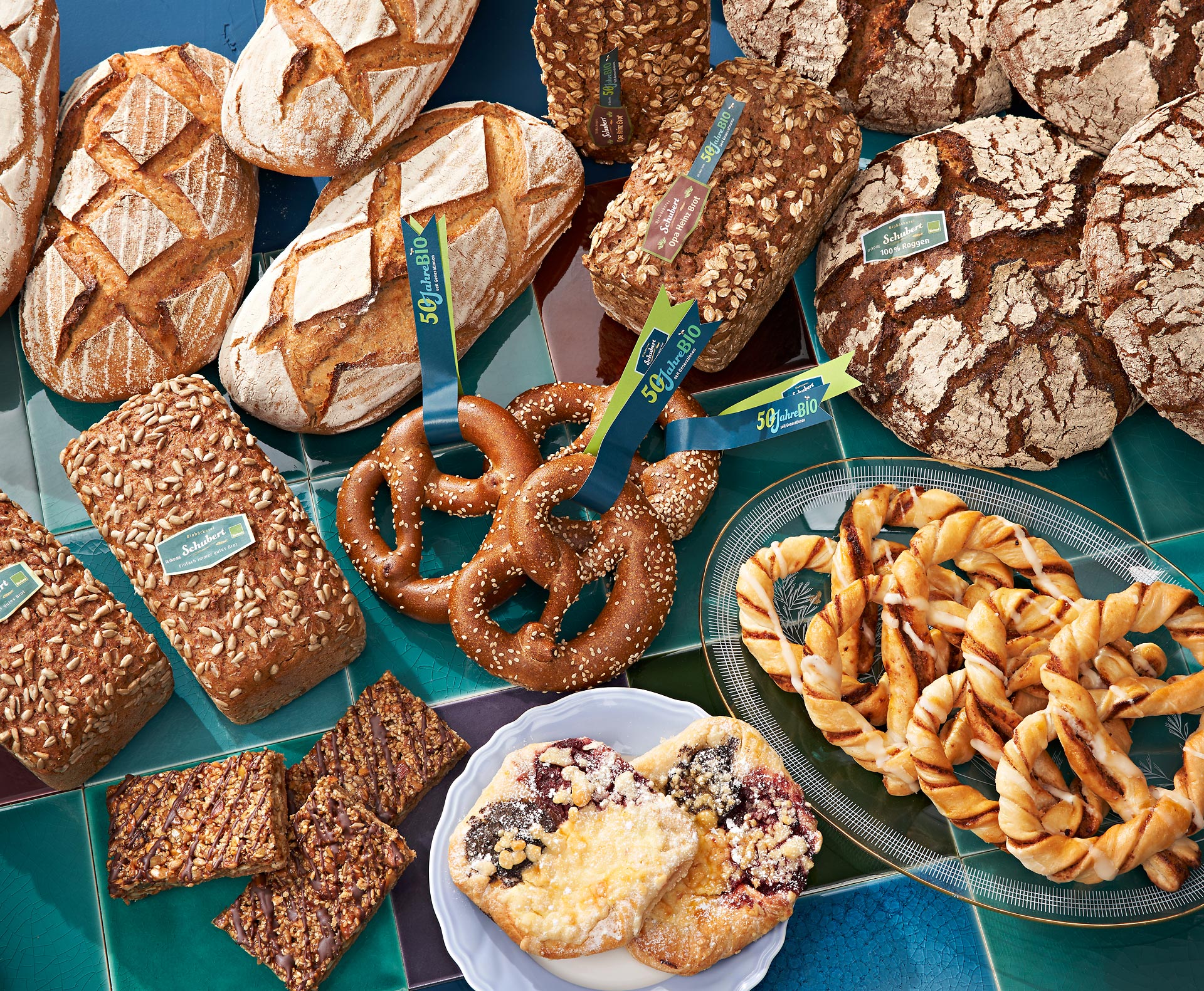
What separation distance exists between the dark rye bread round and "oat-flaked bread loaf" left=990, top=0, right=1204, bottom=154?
78 millimetres

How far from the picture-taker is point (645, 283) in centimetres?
235

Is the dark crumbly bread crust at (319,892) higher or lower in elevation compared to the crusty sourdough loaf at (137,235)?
lower

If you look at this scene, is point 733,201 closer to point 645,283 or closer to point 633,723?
point 645,283

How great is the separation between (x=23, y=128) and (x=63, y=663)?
132cm

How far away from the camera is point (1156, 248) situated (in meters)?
2.16

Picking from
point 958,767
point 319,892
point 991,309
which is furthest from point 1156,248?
point 319,892

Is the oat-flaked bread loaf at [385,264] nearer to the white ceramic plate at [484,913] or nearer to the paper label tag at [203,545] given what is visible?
the paper label tag at [203,545]

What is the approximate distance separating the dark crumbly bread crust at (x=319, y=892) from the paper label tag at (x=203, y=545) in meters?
0.57

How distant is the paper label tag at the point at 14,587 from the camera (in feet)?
6.77

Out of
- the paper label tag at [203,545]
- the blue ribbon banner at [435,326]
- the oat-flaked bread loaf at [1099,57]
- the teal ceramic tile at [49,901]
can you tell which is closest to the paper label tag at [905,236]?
the oat-flaked bread loaf at [1099,57]

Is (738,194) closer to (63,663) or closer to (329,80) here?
(329,80)

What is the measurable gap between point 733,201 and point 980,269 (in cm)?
61

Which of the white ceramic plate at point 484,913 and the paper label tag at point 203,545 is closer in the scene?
the white ceramic plate at point 484,913

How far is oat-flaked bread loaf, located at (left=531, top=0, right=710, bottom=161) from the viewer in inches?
93.3
